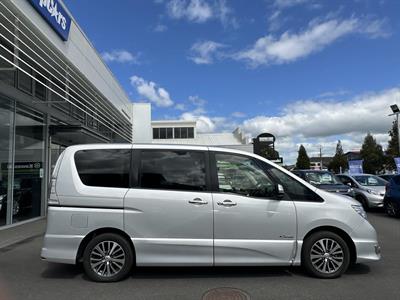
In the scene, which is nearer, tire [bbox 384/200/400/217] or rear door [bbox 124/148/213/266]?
rear door [bbox 124/148/213/266]

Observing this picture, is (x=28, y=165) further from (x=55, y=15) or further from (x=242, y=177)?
(x=242, y=177)

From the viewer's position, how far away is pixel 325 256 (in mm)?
6082

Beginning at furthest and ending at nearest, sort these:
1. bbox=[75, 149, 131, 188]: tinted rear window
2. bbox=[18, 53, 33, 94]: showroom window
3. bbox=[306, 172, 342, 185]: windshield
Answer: bbox=[306, 172, 342, 185]: windshield
bbox=[18, 53, 33, 94]: showroom window
bbox=[75, 149, 131, 188]: tinted rear window

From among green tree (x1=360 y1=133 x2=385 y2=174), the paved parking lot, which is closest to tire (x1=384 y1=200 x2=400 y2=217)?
the paved parking lot

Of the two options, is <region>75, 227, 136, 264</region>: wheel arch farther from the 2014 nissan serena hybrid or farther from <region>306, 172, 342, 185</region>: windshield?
<region>306, 172, 342, 185</region>: windshield

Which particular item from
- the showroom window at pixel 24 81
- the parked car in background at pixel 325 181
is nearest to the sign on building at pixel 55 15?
the showroom window at pixel 24 81

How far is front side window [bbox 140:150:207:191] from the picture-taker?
6.17 m

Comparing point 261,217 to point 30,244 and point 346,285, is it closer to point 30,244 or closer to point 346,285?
point 346,285

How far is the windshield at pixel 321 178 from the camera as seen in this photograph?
1648 centimetres

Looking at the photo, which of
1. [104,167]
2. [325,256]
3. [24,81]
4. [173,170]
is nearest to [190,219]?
[173,170]

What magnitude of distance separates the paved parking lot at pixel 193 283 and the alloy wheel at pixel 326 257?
7.8 inches

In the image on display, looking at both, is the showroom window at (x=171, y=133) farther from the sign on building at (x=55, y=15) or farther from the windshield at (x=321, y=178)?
the sign on building at (x=55, y=15)

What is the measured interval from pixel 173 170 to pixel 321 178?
469 inches

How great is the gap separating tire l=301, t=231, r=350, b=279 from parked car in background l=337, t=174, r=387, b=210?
10.5 meters
